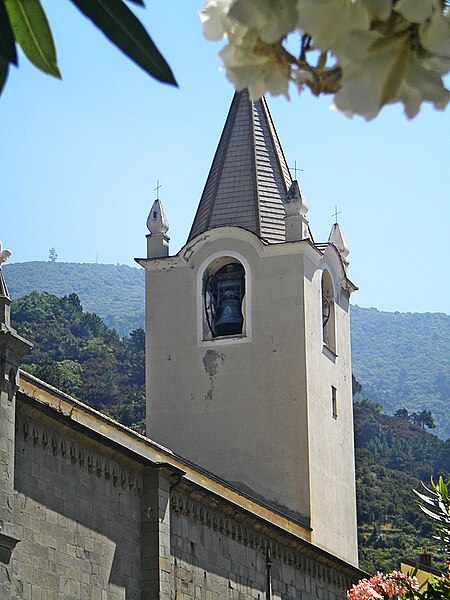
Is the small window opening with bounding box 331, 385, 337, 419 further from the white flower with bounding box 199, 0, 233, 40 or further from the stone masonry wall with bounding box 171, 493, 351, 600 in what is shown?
the white flower with bounding box 199, 0, 233, 40

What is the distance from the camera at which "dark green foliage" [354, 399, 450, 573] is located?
54.5 meters

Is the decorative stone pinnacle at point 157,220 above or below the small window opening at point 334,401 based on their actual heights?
above

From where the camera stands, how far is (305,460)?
27000mm

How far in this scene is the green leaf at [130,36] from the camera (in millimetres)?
1956

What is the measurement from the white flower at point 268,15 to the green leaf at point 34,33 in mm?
253

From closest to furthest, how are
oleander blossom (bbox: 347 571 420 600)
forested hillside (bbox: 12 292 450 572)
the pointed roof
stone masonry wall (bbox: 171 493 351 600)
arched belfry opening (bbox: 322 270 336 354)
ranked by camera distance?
1. oleander blossom (bbox: 347 571 420 600)
2. stone masonry wall (bbox: 171 493 351 600)
3. the pointed roof
4. arched belfry opening (bbox: 322 270 336 354)
5. forested hillside (bbox: 12 292 450 572)

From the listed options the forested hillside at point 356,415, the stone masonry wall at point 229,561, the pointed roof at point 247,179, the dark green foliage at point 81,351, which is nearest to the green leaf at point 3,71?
the stone masonry wall at point 229,561

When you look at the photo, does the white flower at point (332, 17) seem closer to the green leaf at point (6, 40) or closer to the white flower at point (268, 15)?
the white flower at point (268, 15)

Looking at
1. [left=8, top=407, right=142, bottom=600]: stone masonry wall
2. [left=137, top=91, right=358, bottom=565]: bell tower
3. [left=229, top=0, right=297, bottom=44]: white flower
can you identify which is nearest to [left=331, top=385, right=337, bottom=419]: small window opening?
[left=137, top=91, right=358, bottom=565]: bell tower

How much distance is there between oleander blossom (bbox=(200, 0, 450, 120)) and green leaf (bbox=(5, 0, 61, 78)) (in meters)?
0.21

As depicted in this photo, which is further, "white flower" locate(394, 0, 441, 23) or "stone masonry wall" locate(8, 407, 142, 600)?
"stone masonry wall" locate(8, 407, 142, 600)

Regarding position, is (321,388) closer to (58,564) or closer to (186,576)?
(186,576)

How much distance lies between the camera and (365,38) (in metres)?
1.91

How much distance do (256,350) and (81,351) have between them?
196ft
